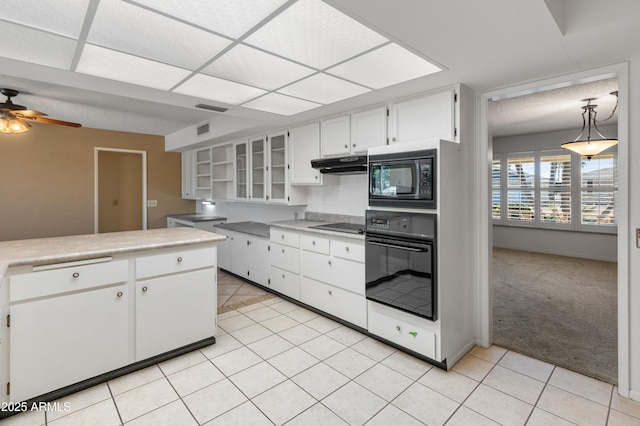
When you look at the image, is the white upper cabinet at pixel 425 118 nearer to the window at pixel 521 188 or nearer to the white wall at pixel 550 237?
the white wall at pixel 550 237

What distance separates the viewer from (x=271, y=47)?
2.01 m

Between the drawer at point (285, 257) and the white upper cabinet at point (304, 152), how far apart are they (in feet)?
2.82

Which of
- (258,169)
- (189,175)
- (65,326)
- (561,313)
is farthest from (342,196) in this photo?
(189,175)

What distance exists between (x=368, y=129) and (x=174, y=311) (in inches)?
94.9

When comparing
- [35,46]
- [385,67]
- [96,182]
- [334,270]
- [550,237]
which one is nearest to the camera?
[35,46]

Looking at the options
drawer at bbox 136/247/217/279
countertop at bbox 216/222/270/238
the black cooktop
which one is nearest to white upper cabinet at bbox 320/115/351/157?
the black cooktop

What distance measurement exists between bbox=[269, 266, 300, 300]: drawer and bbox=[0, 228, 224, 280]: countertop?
122cm

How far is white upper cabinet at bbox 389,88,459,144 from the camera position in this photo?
8.37 feet

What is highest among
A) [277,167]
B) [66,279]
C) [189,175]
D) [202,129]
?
[202,129]

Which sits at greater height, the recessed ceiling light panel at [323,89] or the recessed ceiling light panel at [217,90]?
the recessed ceiling light panel at [217,90]

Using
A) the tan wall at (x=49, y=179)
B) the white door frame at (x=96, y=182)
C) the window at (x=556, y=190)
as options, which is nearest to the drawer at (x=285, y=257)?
the white door frame at (x=96, y=182)

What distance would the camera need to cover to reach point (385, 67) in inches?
89.0

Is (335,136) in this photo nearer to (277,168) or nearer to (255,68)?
(277,168)

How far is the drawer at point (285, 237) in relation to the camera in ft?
12.0
